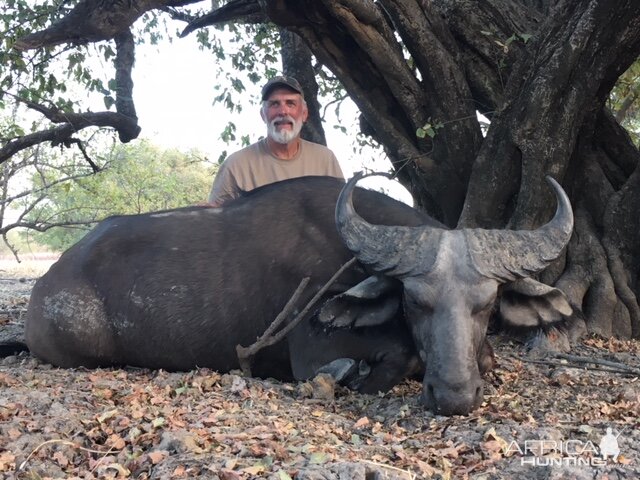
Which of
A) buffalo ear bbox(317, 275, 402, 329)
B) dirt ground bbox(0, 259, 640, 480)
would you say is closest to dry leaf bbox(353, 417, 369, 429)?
dirt ground bbox(0, 259, 640, 480)

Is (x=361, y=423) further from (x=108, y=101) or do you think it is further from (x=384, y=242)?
(x=108, y=101)

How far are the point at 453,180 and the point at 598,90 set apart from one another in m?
1.43

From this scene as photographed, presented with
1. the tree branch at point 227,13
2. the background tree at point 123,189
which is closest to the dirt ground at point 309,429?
the tree branch at point 227,13

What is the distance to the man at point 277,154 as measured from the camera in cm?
644

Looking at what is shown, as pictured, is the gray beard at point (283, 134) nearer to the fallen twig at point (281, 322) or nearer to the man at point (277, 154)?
the man at point (277, 154)

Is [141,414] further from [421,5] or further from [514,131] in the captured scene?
[421,5]

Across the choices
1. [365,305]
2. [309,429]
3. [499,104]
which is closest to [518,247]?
[365,305]

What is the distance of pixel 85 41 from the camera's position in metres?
7.10

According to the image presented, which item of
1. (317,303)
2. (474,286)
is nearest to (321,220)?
(317,303)

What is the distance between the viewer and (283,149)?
258 inches

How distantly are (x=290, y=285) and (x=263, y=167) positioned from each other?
6.55 ft

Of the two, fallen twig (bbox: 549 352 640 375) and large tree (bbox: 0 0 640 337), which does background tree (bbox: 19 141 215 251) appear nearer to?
large tree (bbox: 0 0 640 337)

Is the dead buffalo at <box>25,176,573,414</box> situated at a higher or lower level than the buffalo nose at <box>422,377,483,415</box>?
higher

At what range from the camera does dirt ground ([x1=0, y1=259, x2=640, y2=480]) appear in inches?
104
